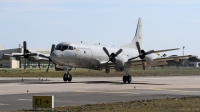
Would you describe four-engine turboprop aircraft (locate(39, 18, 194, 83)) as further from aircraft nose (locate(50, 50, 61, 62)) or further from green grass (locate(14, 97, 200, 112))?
green grass (locate(14, 97, 200, 112))

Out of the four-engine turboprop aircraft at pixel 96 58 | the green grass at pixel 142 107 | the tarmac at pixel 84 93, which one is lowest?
the green grass at pixel 142 107

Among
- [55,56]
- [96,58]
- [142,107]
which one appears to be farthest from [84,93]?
[96,58]

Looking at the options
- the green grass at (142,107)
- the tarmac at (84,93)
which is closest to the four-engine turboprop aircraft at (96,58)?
the tarmac at (84,93)

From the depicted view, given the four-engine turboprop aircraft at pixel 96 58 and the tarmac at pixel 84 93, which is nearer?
the tarmac at pixel 84 93

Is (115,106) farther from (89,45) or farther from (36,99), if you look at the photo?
(89,45)

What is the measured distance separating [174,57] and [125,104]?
82.9 feet

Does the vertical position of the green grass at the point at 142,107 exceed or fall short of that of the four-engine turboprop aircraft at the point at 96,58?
it falls short

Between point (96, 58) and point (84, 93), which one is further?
point (96, 58)

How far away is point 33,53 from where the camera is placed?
49.9m

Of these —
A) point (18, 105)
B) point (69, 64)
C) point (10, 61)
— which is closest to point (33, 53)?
point (69, 64)

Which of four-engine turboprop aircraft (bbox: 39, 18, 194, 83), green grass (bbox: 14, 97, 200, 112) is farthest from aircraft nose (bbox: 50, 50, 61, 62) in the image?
green grass (bbox: 14, 97, 200, 112)

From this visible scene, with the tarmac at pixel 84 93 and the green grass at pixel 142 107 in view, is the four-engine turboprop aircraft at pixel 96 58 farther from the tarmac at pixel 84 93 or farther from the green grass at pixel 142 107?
the green grass at pixel 142 107

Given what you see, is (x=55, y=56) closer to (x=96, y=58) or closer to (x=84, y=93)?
(x=96, y=58)

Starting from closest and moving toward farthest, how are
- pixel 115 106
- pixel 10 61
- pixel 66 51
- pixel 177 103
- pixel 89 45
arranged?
pixel 115 106, pixel 177 103, pixel 66 51, pixel 89 45, pixel 10 61
